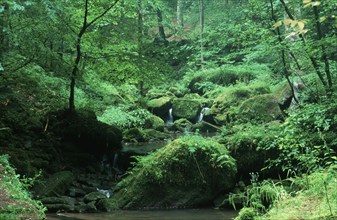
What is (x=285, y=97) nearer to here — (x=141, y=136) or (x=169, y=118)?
(x=141, y=136)

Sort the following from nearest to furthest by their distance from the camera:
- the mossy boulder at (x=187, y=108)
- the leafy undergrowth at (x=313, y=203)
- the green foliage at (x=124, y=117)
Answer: the leafy undergrowth at (x=313, y=203) → the green foliage at (x=124, y=117) → the mossy boulder at (x=187, y=108)

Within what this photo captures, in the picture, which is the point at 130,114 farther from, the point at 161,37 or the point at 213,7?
the point at 213,7

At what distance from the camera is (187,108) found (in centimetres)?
2227

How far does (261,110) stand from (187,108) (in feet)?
24.5

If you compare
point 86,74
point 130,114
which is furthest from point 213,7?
point 86,74

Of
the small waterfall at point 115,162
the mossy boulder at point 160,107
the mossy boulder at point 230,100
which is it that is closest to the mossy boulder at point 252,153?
the small waterfall at point 115,162

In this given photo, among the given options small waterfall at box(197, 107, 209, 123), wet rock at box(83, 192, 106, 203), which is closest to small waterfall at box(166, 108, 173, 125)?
small waterfall at box(197, 107, 209, 123)

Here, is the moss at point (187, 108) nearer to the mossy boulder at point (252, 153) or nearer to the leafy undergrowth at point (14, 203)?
the mossy boulder at point (252, 153)

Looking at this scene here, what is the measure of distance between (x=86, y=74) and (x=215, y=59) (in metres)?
20.3

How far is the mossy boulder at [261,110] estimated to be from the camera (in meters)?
14.8

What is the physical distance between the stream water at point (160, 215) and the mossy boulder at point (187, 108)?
13.4 meters

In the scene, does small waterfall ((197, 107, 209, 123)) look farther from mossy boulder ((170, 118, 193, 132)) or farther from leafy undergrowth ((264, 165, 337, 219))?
leafy undergrowth ((264, 165, 337, 219))

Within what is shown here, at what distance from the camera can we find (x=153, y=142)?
16.6 metres

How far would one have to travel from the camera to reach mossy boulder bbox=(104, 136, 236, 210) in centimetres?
909
